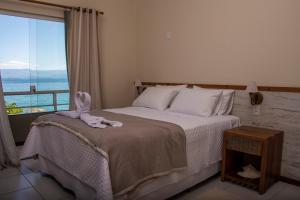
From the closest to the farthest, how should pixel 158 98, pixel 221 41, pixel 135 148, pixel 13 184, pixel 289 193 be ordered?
pixel 135 148, pixel 289 193, pixel 13 184, pixel 221 41, pixel 158 98

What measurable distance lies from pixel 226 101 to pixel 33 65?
262 cm

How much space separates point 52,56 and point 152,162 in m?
2.47

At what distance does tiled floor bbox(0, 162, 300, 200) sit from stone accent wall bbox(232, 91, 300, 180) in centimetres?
20

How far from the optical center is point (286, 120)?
2.36m

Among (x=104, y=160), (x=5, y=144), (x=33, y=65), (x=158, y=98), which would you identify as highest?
(x=33, y=65)

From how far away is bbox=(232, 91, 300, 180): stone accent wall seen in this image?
90.7 inches

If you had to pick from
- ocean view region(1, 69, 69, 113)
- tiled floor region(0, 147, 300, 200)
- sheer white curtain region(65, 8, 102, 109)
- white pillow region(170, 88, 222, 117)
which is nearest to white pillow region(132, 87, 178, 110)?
white pillow region(170, 88, 222, 117)

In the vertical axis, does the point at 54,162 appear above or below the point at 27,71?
below

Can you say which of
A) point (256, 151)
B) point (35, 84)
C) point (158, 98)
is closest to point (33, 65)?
point (35, 84)

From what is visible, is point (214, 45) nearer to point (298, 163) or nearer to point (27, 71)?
point (298, 163)

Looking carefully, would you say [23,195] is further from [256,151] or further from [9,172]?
[256,151]

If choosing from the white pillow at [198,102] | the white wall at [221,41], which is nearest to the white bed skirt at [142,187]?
the white pillow at [198,102]

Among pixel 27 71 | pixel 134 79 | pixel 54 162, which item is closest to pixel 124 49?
pixel 134 79

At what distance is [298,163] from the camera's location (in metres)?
2.31
